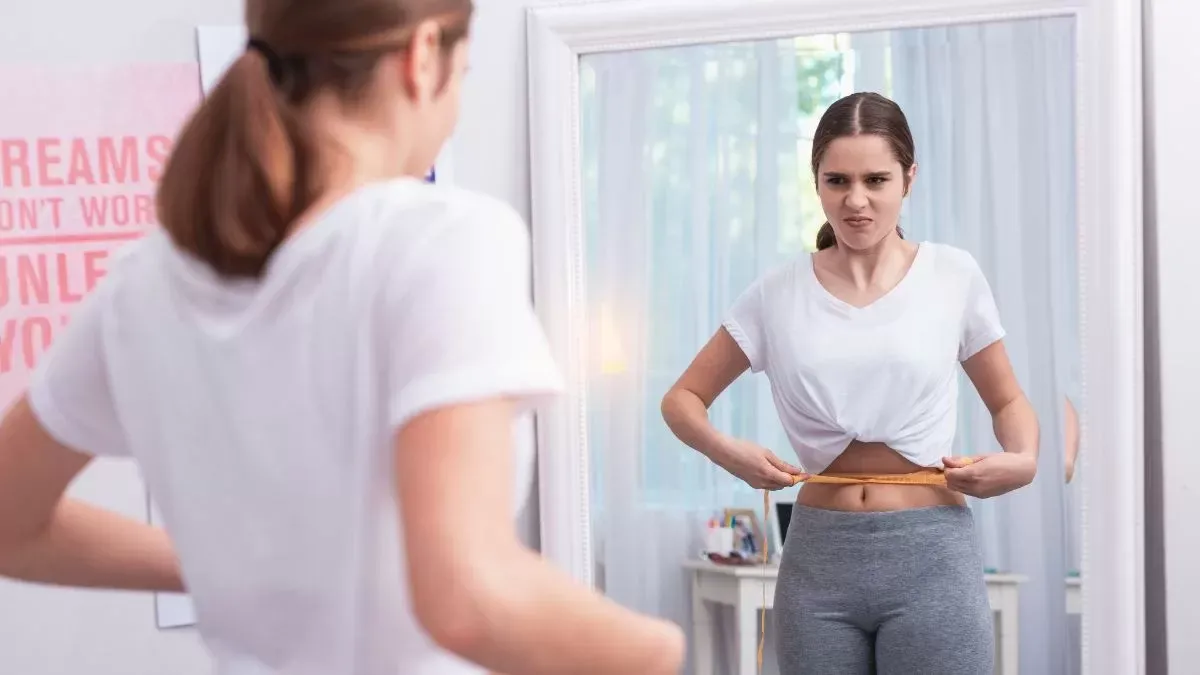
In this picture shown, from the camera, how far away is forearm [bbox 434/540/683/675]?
1.68 feet

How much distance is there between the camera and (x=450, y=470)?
0.52 metres

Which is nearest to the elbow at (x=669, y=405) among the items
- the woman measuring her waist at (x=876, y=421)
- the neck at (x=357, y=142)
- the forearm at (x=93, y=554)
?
the woman measuring her waist at (x=876, y=421)

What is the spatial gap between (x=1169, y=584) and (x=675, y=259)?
869 millimetres

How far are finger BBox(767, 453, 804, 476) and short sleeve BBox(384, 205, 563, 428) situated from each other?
4.07 ft

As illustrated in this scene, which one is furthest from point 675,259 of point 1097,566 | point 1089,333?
point 1097,566

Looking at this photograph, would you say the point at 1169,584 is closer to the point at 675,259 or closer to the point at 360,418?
the point at 675,259

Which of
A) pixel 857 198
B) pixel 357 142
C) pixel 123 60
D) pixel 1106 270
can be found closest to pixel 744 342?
pixel 857 198

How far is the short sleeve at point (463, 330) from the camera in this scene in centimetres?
54

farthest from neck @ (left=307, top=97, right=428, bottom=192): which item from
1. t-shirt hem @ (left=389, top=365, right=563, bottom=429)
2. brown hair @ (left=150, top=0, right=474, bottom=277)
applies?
t-shirt hem @ (left=389, top=365, right=563, bottom=429)

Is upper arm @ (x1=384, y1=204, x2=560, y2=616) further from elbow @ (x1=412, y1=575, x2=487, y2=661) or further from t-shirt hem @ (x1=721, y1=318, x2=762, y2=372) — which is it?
t-shirt hem @ (x1=721, y1=318, x2=762, y2=372)

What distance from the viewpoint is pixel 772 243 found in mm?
1840

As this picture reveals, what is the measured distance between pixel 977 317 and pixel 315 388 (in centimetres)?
134

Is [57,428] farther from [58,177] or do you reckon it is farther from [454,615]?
[58,177]

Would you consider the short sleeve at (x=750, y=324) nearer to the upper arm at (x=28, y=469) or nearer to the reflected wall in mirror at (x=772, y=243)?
the reflected wall in mirror at (x=772, y=243)
